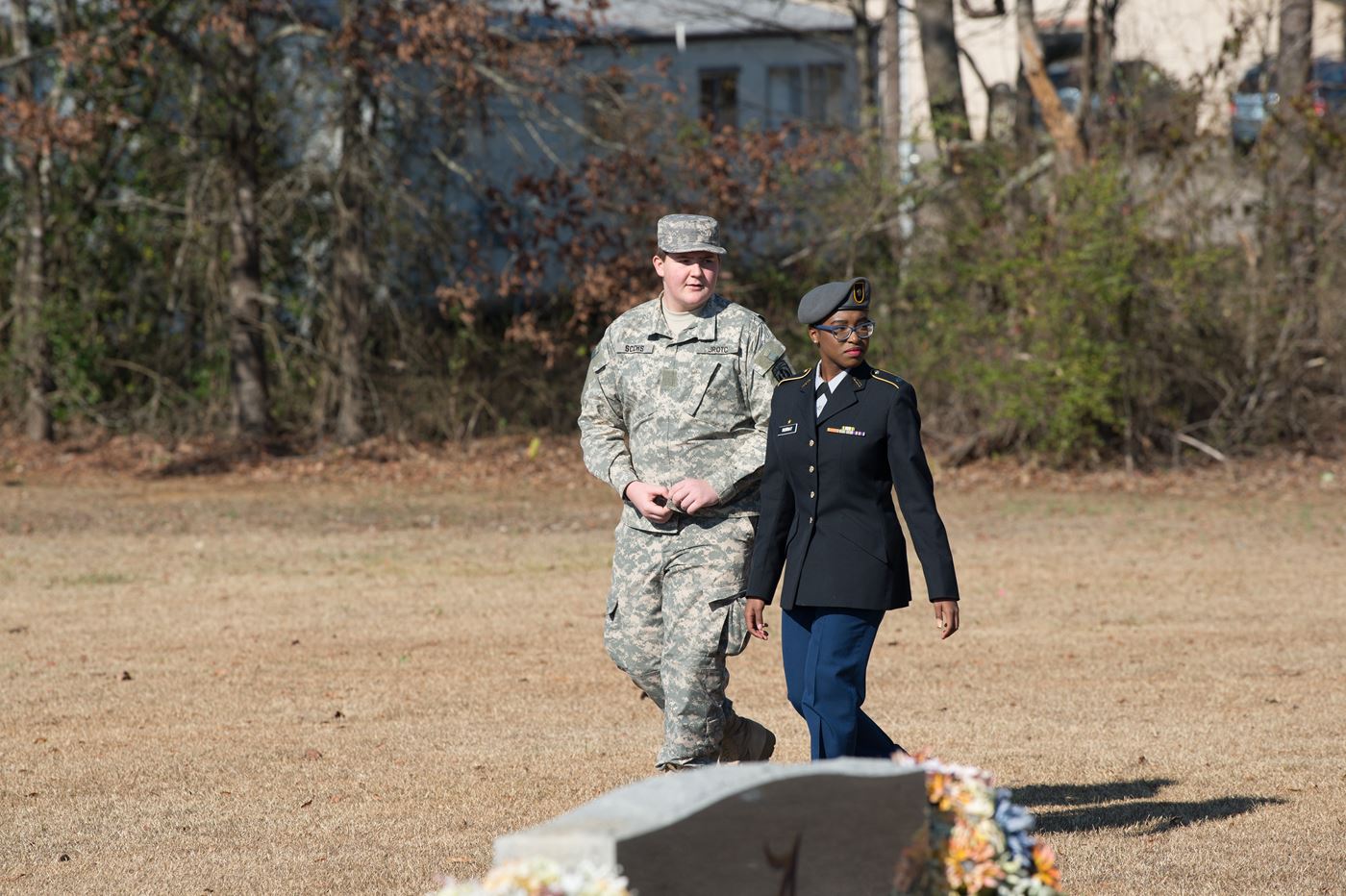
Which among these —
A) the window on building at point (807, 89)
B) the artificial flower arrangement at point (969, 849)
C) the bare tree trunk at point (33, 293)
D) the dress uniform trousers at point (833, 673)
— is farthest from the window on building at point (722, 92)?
the artificial flower arrangement at point (969, 849)

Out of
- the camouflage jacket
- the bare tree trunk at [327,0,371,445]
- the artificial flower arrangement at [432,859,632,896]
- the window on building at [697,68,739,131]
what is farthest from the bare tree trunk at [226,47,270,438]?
the artificial flower arrangement at [432,859,632,896]

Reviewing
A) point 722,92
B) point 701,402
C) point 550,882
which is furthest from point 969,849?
point 722,92

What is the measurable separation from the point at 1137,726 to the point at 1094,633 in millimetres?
2816

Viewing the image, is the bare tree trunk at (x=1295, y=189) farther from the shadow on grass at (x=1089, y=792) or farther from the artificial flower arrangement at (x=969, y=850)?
the artificial flower arrangement at (x=969, y=850)

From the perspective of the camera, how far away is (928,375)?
20859mm

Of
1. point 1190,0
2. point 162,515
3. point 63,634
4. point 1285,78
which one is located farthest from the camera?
point 1190,0

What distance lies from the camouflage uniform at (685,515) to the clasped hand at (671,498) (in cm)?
5

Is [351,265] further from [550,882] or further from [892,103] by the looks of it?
[550,882]

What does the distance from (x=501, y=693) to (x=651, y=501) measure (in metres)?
Answer: 3.40

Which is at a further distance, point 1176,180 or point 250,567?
point 1176,180

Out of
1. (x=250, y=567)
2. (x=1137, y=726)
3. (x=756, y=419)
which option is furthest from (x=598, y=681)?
(x=250, y=567)

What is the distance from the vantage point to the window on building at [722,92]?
30859 millimetres

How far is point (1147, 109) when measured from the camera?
21.1 meters

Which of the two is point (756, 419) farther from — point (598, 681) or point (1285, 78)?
point (1285, 78)
